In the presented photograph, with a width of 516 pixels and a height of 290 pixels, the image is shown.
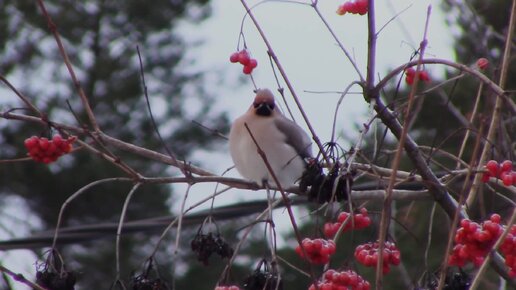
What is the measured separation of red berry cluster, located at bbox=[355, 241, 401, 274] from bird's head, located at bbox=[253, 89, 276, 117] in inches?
81.6

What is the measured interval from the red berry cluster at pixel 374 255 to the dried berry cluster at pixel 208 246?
0.41 meters

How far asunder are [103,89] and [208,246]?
12.4 meters

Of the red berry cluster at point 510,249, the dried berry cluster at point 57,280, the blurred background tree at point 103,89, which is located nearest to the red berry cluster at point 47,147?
the dried berry cluster at point 57,280

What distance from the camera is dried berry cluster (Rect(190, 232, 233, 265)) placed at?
2.95m

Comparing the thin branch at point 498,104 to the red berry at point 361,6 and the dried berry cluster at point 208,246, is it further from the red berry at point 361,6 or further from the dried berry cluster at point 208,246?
the dried berry cluster at point 208,246

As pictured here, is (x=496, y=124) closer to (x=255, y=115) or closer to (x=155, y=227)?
(x=155, y=227)

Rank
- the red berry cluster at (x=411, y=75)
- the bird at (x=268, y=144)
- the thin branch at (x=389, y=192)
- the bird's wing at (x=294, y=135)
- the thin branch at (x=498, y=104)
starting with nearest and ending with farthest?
1. the thin branch at (x=389, y=192)
2. the thin branch at (x=498, y=104)
3. the red berry cluster at (x=411, y=75)
4. the bird at (x=268, y=144)
5. the bird's wing at (x=294, y=135)

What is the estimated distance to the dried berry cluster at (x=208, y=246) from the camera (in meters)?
2.95

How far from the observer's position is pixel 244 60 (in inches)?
137

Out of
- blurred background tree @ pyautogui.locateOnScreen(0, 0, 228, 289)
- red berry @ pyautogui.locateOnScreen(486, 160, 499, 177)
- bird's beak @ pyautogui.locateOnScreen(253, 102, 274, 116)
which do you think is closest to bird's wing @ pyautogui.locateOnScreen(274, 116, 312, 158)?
bird's beak @ pyautogui.locateOnScreen(253, 102, 274, 116)

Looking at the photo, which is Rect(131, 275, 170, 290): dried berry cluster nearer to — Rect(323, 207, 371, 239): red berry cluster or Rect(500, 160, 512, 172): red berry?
Rect(323, 207, 371, 239): red berry cluster

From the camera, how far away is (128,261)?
14.4 meters

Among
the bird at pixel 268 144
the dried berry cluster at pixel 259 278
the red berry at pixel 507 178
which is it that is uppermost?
the bird at pixel 268 144

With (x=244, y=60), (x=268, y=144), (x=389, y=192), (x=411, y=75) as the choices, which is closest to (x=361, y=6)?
(x=411, y=75)
